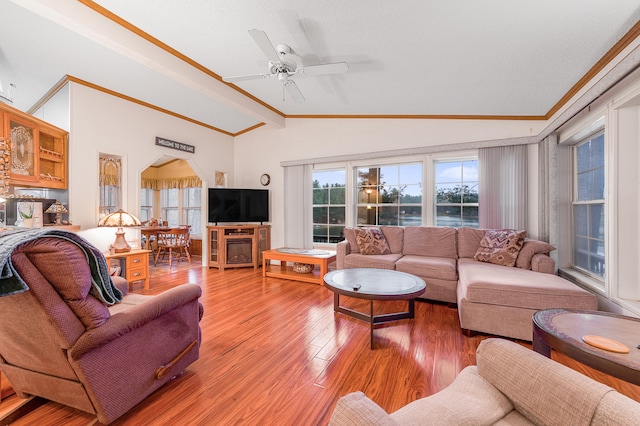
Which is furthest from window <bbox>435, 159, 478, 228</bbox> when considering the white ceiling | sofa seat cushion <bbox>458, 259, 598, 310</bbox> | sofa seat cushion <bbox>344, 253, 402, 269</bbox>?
sofa seat cushion <bbox>458, 259, 598, 310</bbox>

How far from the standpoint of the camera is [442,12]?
6.25 feet

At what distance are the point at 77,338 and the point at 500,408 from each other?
1693 millimetres

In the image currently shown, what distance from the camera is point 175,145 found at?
4707mm

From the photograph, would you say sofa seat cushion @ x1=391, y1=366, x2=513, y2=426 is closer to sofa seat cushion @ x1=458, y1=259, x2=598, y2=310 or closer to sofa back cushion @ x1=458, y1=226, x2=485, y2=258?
sofa seat cushion @ x1=458, y1=259, x2=598, y2=310

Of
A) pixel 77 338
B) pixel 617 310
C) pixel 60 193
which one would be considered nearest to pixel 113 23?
pixel 60 193

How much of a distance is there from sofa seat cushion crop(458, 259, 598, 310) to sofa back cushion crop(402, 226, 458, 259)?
3.39 ft

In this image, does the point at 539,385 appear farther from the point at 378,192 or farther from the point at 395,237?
the point at 378,192

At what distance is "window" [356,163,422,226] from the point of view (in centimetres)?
443

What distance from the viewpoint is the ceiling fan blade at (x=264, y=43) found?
200 centimetres

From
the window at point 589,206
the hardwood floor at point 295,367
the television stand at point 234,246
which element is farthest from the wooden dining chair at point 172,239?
the window at point 589,206

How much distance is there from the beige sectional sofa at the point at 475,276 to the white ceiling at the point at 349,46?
1.77 metres

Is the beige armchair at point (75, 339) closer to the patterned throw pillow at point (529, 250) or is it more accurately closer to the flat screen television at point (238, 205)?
the patterned throw pillow at point (529, 250)

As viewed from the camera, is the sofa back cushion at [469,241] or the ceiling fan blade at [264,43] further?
the sofa back cushion at [469,241]

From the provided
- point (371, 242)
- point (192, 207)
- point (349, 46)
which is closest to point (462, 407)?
point (349, 46)
